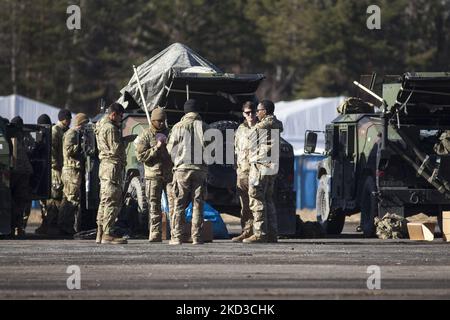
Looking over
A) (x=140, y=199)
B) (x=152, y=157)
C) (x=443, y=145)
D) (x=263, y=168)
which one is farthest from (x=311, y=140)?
(x=152, y=157)

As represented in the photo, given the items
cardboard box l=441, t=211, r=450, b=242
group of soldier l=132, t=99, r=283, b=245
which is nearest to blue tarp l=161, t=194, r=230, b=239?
group of soldier l=132, t=99, r=283, b=245

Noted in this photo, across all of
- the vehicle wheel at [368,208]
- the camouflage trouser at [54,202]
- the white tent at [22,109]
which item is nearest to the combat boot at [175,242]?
the camouflage trouser at [54,202]

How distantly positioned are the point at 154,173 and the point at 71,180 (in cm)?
351

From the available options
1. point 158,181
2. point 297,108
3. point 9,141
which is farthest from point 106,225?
point 297,108

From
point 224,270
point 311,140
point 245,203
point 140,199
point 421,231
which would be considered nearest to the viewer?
point 224,270

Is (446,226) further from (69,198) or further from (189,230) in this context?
(69,198)

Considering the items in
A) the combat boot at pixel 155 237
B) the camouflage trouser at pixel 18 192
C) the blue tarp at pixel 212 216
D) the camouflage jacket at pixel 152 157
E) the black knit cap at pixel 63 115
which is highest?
the black knit cap at pixel 63 115

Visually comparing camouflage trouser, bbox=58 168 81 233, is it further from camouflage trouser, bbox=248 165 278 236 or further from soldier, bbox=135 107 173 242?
camouflage trouser, bbox=248 165 278 236

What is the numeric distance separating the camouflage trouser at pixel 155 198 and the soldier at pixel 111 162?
0.49m

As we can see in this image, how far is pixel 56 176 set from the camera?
82.5 ft

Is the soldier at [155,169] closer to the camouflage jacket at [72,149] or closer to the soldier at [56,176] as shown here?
the camouflage jacket at [72,149]

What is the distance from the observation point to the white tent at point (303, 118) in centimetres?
4678

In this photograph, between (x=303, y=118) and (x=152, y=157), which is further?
(x=303, y=118)

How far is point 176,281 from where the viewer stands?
15125 mm
